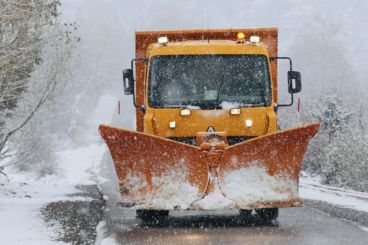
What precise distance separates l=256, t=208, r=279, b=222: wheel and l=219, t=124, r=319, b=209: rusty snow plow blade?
1.05 metres

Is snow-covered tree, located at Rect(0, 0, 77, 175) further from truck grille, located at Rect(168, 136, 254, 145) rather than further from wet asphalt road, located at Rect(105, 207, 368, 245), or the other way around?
wet asphalt road, located at Rect(105, 207, 368, 245)

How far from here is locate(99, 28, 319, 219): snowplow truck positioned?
9289 millimetres

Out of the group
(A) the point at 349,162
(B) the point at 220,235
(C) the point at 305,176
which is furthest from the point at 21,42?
(C) the point at 305,176

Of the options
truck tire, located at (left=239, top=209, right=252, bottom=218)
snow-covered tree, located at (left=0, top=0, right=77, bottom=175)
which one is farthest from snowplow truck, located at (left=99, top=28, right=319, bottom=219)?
snow-covered tree, located at (left=0, top=0, right=77, bottom=175)

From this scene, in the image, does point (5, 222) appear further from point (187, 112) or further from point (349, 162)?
point (349, 162)

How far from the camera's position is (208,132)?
994 cm

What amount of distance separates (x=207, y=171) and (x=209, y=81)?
1827 mm

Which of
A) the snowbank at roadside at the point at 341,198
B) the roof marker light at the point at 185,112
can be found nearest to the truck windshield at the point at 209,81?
the roof marker light at the point at 185,112

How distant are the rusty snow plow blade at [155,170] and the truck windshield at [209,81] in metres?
1.24

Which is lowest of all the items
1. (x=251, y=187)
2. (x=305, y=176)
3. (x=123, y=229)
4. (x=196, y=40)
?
(x=305, y=176)

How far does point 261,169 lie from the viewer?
948 centimetres

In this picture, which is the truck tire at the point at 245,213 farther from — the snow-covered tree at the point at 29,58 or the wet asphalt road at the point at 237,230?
the snow-covered tree at the point at 29,58

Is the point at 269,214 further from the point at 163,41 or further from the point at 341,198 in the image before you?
the point at 341,198

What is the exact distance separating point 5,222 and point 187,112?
303cm
